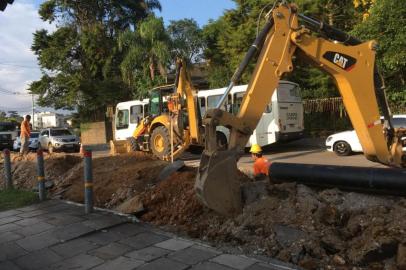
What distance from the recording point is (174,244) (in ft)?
20.0

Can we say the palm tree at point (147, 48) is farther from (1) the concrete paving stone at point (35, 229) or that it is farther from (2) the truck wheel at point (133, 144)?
(1) the concrete paving stone at point (35, 229)

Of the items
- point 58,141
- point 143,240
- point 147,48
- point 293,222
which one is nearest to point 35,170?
point 143,240

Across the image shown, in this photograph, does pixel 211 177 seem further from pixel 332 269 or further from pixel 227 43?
pixel 227 43

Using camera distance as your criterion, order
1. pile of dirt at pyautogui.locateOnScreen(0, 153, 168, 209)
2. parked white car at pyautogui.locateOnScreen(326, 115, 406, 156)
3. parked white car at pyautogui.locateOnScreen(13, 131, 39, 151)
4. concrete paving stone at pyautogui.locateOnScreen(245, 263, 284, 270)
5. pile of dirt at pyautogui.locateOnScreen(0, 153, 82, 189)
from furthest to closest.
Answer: parked white car at pyautogui.locateOnScreen(13, 131, 39, 151) → parked white car at pyautogui.locateOnScreen(326, 115, 406, 156) → pile of dirt at pyautogui.locateOnScreen(0, 153, 82, 189) → pile of dirt at pyautogui.locateOnScreen(0, 153, 168, 209) → concrete paving stone at pyautogui.locateOnScreen(245, 263, 284, 270)

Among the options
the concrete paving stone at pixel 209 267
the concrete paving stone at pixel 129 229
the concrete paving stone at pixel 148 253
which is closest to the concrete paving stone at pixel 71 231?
the concrete paving stone at pixel 129 229

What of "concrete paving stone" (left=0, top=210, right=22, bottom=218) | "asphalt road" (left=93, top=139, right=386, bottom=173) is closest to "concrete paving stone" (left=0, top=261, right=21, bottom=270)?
"concrete paving stone" (left=0, top=210, right=22, bottom=218)

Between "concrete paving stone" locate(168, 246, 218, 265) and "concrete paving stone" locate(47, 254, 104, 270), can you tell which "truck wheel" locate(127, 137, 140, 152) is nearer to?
"concrete paving stone" locate(47, 254, 104, 270)

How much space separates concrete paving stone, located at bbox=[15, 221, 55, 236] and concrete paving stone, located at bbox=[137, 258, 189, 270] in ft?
8.59

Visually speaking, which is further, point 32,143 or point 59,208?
point 32,143

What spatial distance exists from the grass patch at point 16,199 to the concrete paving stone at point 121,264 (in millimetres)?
4713

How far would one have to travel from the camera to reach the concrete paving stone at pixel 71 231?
6792 millimetres

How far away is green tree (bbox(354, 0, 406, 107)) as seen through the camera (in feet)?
68.5

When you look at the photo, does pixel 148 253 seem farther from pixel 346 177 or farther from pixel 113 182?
pixel 113 182

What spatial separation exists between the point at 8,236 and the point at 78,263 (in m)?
2.07
